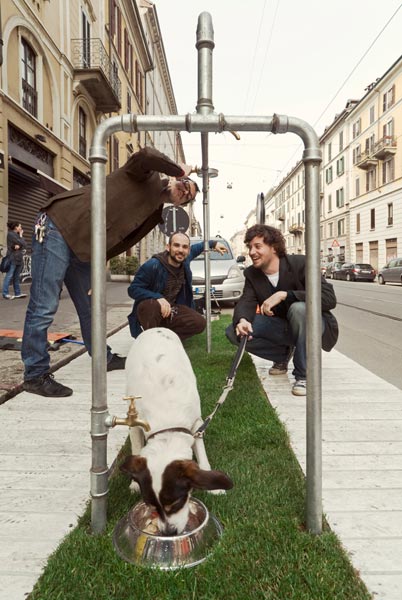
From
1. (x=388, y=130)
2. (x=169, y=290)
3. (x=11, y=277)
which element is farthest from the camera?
(x=388, y=130)

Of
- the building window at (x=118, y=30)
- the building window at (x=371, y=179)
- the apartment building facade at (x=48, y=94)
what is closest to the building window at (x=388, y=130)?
the building window at (x=371, y=179)

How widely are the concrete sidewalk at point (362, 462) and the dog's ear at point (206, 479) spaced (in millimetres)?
558

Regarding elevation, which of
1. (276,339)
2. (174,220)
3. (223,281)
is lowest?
(276,339)

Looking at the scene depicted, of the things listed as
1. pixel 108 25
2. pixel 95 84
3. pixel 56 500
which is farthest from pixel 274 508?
pixel 108 25

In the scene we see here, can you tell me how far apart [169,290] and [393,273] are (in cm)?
2137

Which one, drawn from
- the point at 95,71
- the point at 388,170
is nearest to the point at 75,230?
the point at 95,71

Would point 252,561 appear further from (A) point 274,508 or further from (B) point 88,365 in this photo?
(B) point 88,365

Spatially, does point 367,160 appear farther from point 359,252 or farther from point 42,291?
point 42,291

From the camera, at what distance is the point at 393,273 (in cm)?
2303

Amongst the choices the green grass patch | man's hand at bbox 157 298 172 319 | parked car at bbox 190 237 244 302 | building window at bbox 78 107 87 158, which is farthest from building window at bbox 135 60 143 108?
the green grass patch

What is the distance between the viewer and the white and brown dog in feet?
4.99

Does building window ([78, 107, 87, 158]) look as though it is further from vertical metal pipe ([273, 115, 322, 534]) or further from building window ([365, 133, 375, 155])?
building window ([365, 133, 375, 155])

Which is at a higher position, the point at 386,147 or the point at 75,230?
the point at 386,147

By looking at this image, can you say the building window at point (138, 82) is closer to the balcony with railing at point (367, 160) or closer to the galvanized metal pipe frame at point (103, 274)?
the balcony with railing at point (367, 160)
